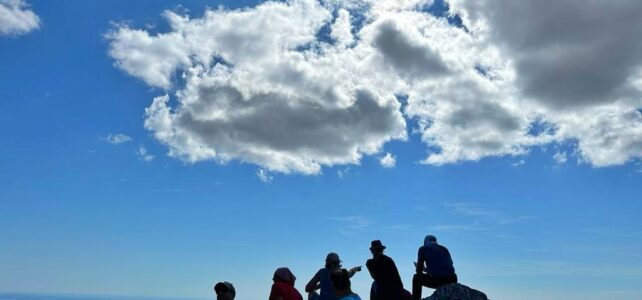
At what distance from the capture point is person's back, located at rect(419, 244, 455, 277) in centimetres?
1155

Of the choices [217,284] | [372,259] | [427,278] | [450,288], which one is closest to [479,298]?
[450,288]

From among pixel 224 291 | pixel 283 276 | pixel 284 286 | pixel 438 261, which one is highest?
pixel 438 261

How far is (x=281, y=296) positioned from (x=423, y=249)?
416 centimetres

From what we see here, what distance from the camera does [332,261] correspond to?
452 inches

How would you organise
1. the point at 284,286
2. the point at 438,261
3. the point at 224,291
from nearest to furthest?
the point at 224,291 < the point at 284,286 < the point at 438,261

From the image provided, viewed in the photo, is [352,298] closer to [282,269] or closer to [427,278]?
[282,269]

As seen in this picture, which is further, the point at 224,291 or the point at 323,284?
the point at 323,284

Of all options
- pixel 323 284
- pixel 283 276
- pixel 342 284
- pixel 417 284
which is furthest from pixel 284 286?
pixel 417 284

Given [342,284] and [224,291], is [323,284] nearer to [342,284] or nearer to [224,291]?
[224,291]

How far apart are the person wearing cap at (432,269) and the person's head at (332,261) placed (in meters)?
2.14

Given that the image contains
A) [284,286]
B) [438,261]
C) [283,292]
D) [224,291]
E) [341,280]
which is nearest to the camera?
[341,280]

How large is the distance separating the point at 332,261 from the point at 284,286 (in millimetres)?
1916

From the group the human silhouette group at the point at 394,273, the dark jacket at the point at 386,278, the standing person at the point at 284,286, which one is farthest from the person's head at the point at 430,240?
the standing person at the point at 284,286

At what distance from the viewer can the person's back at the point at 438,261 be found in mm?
11555
